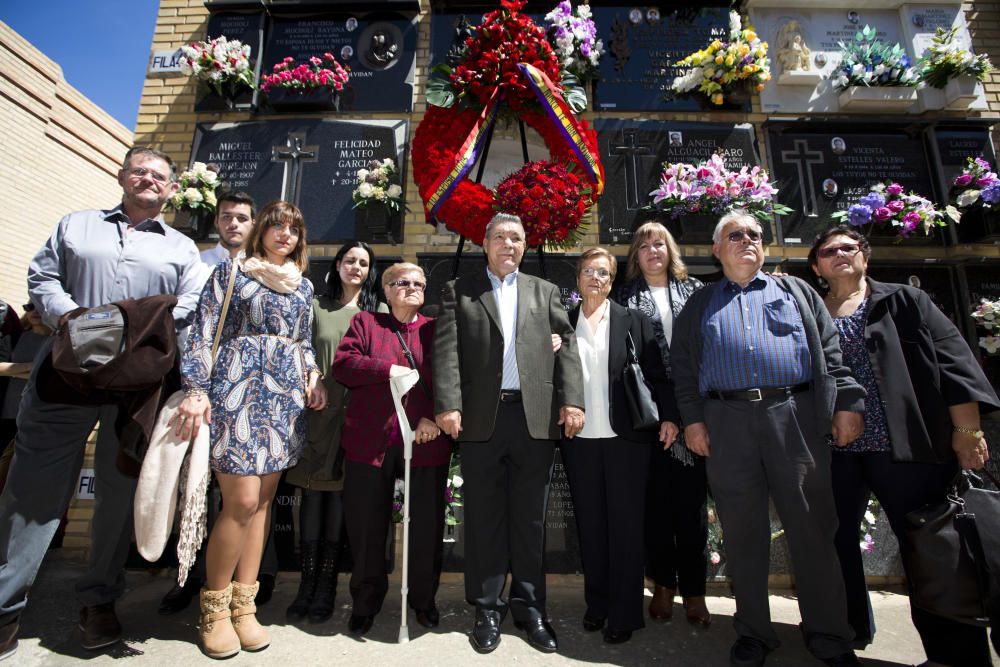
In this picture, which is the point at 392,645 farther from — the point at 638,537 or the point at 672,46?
the point at 672,46

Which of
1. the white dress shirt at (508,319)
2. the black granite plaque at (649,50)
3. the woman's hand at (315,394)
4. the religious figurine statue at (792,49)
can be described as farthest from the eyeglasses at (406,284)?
the religious figurine statue at (792,49)

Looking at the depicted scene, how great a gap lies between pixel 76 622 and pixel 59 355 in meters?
Answer: 1.47

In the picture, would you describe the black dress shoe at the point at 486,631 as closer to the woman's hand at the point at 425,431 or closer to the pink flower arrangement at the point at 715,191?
the woman's hand at the point at 425,431

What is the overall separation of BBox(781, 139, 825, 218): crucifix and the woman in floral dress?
431cm

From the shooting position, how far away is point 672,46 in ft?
16.7

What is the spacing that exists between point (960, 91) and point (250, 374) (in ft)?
20.8

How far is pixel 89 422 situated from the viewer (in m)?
2.49

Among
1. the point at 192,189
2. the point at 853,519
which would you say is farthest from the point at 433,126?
the point at 853,519

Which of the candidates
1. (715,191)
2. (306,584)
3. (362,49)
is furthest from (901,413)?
(362,49)

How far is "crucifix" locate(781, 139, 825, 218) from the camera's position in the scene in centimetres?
459

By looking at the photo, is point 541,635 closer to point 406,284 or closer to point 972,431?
point 406,284

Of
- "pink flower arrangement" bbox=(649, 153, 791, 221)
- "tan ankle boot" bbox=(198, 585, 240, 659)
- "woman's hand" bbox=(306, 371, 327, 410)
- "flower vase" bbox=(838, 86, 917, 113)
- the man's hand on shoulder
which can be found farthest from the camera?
"flower vase" bbox=(838, 86, 917, 113)

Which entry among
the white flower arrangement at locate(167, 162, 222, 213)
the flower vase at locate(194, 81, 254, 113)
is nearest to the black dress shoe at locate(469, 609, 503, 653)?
the white flower arrangement at locate(167, 162, 222, 213)

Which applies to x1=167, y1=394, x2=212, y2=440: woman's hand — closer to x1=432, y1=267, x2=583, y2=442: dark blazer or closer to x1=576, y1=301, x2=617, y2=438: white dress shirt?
x1=432, y1=267, x2=583, y2=442: dark blazer
